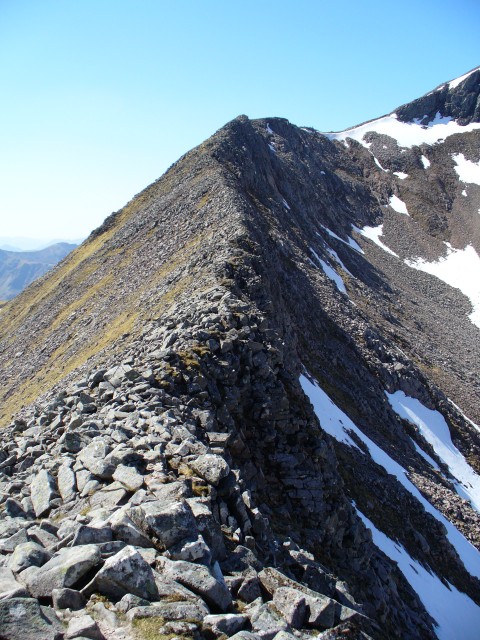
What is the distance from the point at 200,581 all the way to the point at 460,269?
428ft

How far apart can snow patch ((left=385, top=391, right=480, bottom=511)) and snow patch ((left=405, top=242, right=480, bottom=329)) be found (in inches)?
2605

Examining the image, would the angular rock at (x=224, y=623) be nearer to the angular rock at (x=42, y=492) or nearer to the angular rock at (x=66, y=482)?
the angular rock at (x=66, y=482)

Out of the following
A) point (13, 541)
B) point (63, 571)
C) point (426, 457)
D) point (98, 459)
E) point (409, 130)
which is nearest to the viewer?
point (63, 571)

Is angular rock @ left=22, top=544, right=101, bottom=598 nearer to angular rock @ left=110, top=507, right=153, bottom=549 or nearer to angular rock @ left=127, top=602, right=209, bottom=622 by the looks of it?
angular rock @ left=110, top=507, right=153, bottom=549

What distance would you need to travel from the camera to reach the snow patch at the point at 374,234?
12200 cm

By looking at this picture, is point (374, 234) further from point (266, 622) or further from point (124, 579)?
point (124, 579)

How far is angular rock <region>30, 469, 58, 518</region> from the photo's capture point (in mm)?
10395

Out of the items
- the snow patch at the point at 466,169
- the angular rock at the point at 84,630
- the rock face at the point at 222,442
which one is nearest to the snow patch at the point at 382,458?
the rock face at the point at 222,442

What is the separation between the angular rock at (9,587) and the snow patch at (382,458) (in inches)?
973

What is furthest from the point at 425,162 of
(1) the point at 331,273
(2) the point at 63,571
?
(2) the point at 63,571

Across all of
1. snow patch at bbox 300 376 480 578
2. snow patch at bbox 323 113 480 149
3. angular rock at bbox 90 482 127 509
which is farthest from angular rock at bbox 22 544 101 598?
snow patch at bbox 323 113 480 149

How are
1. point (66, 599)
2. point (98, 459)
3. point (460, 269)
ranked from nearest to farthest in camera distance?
1. point (66, 599)
2. point (98, 459)
3. point (460, 269)

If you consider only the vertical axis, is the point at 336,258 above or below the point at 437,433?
above

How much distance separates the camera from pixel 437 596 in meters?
25.4
